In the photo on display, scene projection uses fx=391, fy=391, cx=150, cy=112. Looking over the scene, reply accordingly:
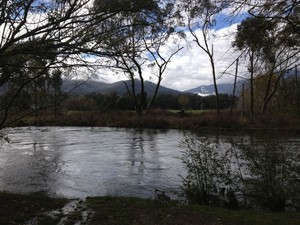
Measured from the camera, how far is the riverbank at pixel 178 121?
108ft

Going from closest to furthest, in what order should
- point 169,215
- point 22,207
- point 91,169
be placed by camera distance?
point 169,215
point 22,207
point 91,169

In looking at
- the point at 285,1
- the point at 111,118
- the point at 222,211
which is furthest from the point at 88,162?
the point at 111,118

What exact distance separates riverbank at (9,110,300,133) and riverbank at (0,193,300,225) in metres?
20.5

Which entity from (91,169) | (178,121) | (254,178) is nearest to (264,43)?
(254,178)

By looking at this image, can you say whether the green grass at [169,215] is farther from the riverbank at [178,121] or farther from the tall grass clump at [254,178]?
the riverbank at [178,121]

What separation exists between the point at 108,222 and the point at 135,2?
404 centimetres

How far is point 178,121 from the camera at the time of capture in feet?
134

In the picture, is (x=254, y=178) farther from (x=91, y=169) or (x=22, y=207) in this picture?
(x=91, y=169)

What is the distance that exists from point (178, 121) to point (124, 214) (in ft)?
110

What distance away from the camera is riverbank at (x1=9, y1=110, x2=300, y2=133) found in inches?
1299

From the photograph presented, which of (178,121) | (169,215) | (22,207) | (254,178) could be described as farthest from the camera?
(178,121)

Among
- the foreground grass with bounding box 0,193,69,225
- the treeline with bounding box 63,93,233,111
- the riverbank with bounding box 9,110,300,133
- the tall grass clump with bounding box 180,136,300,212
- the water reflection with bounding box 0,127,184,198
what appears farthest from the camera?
the treeline with bounding box 63,93,233,111

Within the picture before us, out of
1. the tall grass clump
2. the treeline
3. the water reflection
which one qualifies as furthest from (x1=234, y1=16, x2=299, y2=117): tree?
the treeline

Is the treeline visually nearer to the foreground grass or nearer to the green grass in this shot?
the foreground grass
